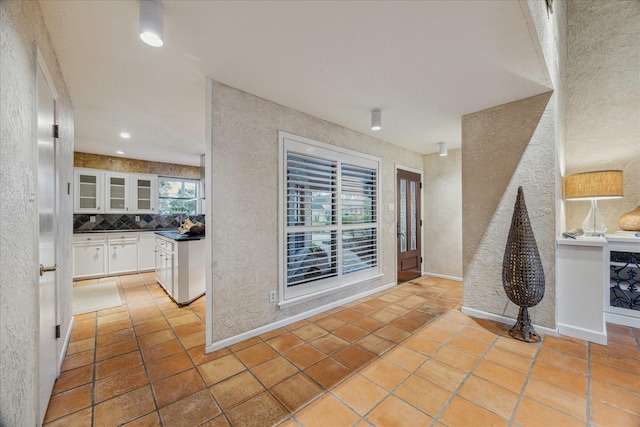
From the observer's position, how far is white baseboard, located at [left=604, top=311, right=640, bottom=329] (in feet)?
8.95

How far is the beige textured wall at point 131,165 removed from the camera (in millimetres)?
5070

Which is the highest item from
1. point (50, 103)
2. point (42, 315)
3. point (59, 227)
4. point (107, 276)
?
point (50, 103)

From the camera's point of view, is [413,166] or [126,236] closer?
[413,166]

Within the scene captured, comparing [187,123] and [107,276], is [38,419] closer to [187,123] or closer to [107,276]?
[187,123]

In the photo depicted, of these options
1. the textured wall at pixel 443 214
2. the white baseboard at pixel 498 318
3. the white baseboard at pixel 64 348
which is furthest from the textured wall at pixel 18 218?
the textured wall at pixel 443 214

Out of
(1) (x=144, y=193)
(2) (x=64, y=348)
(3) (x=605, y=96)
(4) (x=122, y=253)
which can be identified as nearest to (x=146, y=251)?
(4) (x=122, y=253)

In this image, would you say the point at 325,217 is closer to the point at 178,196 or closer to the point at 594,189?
the point at 594,189

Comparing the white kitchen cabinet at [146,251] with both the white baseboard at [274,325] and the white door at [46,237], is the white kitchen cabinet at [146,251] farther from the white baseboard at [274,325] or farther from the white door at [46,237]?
the white baseboard at [274,325]

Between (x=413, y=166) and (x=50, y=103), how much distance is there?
468cm

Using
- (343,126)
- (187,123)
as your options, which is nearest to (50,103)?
(187,123)

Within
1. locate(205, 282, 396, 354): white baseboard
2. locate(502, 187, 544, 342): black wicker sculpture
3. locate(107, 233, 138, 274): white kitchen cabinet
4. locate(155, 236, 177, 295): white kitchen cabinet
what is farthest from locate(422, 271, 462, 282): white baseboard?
locate(107, 233, 138, 274): white kitchen cabinet

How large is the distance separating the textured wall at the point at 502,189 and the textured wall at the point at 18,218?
11.8 ft

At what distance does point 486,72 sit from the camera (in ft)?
7.13

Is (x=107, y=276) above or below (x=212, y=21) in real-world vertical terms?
below
